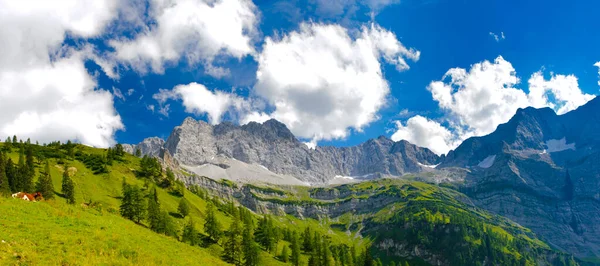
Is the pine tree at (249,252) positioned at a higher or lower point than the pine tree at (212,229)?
lower

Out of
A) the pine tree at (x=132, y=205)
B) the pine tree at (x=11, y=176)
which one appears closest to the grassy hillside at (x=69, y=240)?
the pine tree at (x=132, y=205)

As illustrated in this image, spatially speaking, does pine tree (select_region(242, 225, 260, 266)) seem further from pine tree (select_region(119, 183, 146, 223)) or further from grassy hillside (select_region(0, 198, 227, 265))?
grassy hillside (select_region(0, 198, 227, 265))

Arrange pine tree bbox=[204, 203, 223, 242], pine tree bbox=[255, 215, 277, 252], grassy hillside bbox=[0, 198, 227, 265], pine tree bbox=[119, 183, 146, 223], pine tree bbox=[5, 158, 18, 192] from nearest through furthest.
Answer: grassy hillside bbox=[0, 198, 227, 265] < pine tree bbox=[119, 183, 146, 223] < pine tree bbox=[5, 158, 18, 192] < pine tree bbox=[204, 203, 223, 242] < pine tree bbox=[255, 215, 277, 252]

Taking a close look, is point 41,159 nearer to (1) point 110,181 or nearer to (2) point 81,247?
(1) point 110,181

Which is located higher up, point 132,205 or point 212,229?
point 132,205

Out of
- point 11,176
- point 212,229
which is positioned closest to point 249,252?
point 212,229

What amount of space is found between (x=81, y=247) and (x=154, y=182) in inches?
6763

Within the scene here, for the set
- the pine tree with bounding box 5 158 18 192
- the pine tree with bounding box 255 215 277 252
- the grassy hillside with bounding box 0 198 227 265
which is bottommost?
the grassy hillside with bounding box 0 198 227 265

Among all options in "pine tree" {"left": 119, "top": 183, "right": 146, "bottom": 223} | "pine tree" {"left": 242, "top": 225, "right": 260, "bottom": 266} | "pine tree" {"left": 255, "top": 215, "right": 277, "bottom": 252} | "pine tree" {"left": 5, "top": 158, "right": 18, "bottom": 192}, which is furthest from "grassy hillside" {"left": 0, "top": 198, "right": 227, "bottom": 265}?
"pine tree" {"left": 255, "top": 215, "right": 277, "bottom": 252}

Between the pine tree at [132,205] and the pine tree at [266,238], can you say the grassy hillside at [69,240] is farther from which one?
the pine tree at [266,238]

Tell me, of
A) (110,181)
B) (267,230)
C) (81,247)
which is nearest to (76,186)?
(110,181)

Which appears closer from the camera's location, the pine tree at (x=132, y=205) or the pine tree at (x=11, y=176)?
the pine tree at (x=132, y=205)

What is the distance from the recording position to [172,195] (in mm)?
191750

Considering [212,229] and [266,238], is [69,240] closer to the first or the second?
[212,229]
